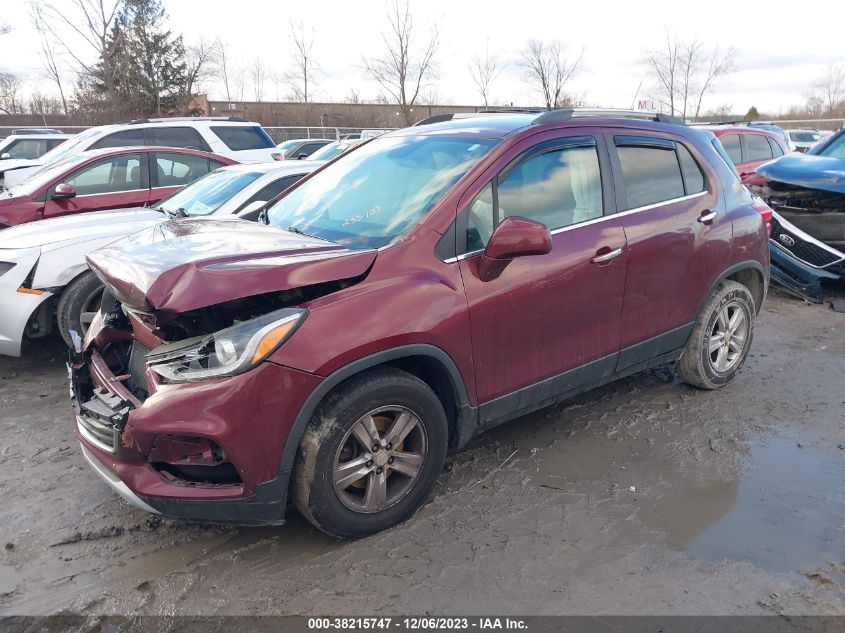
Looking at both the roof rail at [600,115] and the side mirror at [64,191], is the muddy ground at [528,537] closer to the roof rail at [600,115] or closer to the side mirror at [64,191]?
the roof rail at [600,115]

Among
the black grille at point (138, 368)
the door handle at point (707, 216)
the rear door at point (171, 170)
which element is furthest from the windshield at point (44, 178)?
the door handle at point (707, 216)

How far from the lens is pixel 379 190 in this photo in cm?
360

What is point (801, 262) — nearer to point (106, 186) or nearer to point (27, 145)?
point (106, 186)

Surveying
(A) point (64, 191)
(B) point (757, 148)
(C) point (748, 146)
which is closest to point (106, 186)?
(A) point (64, 191)

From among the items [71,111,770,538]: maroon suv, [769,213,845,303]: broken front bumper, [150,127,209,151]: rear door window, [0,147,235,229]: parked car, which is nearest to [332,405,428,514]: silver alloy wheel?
[71,111,770,538]: maroon suv

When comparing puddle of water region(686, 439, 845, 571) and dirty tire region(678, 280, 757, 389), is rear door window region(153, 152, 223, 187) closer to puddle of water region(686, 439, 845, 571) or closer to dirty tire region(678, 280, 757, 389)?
dirty tire region(678, 280, 757, 389)

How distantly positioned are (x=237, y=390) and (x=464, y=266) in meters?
1.23

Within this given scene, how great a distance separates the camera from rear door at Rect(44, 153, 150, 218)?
739 centimetres

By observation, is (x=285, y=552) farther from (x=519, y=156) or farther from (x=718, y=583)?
(x=519, y=156)

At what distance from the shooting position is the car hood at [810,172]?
7305mm

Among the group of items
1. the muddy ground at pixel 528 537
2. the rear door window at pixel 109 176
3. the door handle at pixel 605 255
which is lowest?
the muddy ground at pixel 528 537

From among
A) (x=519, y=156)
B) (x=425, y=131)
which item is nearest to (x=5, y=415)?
(x=425, y=131)

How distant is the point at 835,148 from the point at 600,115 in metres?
6.28

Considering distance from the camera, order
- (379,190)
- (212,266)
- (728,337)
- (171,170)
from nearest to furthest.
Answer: (212,266) < (379,190) < (728,337) < (171,170)
